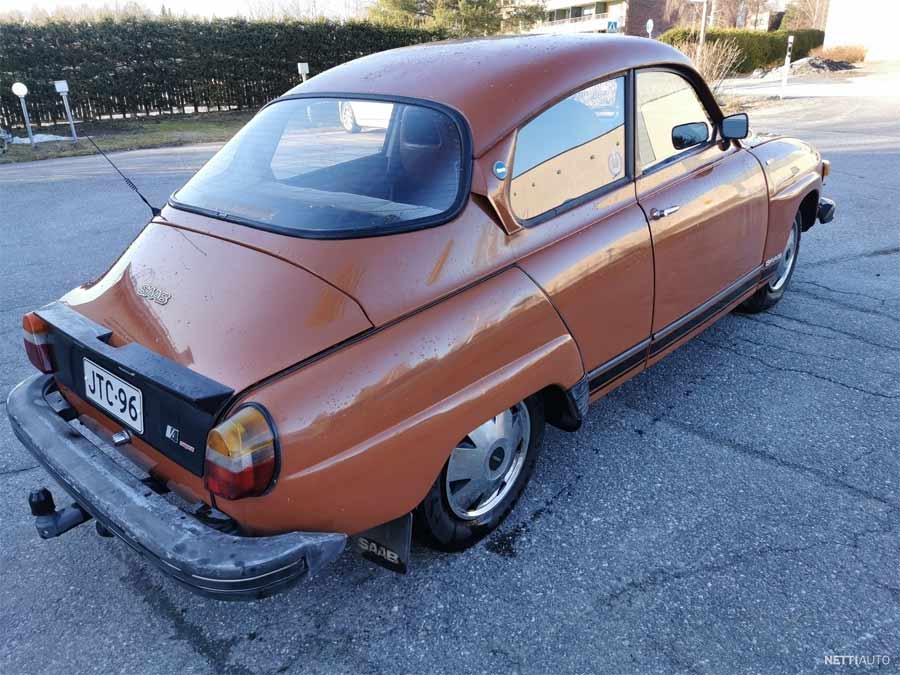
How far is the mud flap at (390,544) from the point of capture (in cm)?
224

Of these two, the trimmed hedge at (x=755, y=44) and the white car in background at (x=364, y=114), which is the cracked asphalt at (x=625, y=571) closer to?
the white car in background at (x=364, y=114)

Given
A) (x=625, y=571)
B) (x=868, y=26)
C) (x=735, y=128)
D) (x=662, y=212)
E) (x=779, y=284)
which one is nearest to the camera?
(x=625, y=571)

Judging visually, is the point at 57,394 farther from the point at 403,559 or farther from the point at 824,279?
the point at 824,279

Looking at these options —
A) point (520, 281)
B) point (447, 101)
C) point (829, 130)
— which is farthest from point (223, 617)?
point (829, 130)

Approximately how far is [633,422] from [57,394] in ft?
8.52

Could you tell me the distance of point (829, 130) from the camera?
12.8 metres

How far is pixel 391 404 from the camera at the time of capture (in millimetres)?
2051

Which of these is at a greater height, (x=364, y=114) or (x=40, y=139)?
(x=364, y=114)

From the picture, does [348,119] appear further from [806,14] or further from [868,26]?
[806,14]

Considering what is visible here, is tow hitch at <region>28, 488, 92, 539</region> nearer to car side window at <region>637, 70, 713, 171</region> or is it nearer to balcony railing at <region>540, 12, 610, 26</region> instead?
car side window at <region>637, 70, 713, 171</region>

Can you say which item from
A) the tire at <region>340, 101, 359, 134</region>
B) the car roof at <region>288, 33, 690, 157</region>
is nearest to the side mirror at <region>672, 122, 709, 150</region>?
the car roof at <region>288, 33, 690, 157</region>

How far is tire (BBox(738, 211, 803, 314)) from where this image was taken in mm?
4520

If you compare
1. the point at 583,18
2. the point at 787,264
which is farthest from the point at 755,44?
the point at 787,264

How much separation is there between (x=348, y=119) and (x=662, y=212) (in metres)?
1.45
